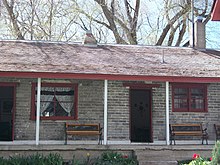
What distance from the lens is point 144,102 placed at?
14.2m

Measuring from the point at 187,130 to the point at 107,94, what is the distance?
3.29 meters

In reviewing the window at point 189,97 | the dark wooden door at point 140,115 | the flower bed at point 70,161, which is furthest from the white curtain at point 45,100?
the window at point 189,97

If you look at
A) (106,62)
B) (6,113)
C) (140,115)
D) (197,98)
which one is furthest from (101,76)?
(6,113)

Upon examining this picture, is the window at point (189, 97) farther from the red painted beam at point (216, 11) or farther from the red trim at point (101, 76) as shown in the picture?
the red painted beam at point (216, 11)

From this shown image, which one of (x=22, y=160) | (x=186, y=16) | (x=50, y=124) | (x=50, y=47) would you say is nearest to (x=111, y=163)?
(x=22, y=160)

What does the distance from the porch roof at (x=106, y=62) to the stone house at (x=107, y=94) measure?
0.11 ft

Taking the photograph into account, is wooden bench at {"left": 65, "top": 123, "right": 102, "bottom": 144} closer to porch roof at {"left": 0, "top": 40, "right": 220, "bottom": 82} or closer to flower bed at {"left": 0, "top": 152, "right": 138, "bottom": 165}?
flower bed at {"left": 0, "top": 152, "right": 138, "bottom": 165}

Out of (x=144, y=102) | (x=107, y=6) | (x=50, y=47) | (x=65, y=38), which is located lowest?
(x=144, y=102)

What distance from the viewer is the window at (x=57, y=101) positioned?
12.8 m

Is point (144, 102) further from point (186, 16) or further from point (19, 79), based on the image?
point (186, 16)

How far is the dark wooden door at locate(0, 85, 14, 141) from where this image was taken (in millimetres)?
13453

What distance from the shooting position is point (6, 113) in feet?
45.0

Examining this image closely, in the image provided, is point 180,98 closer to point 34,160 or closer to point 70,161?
point 70,161

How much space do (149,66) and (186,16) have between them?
40.8 ft
